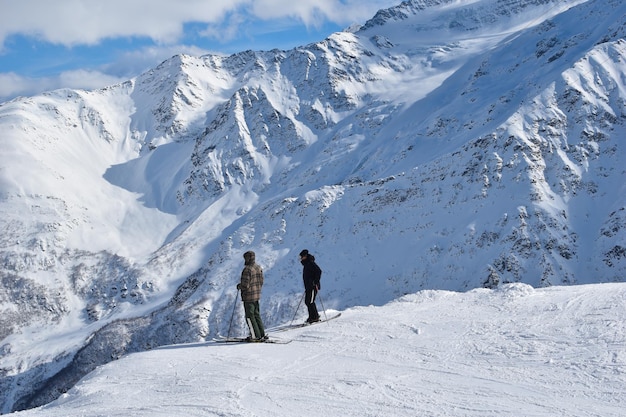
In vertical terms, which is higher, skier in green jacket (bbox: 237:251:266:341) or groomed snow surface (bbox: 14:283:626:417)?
skier in green jacket (bbox: 237:251:266:341)

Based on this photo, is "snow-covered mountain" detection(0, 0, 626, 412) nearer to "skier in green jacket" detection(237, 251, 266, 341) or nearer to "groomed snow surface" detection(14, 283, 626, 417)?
"groomed snow surface" detection(14, 283, 626, 417)

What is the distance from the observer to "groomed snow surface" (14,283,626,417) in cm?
974

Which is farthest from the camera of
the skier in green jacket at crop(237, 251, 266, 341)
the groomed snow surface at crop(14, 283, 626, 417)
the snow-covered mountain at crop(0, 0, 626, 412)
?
the snow-covered mountain at crop(0, 0, 626, 412)

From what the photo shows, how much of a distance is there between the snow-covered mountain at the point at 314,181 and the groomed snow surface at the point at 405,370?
46.6 metres

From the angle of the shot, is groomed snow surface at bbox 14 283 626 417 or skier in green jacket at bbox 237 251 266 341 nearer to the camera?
groomed snow surface at bbox 14 283 626 417

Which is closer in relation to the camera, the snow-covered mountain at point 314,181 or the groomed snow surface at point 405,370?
the groomed snow surface at point 405,370

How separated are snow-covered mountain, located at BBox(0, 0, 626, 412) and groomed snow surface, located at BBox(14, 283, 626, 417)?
46.6m

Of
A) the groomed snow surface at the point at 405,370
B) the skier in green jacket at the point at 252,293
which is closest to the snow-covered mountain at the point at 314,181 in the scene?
the groomed snow surface at the point at 405,370

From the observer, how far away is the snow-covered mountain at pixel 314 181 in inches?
2559

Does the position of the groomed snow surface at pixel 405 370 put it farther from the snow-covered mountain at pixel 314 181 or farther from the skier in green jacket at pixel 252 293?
the snow-covered mountain at pixel 314 181

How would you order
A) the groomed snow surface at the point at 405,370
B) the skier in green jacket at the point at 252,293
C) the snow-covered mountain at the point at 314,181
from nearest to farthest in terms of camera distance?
the groomed snow surface at the point at 405,370, the skier in green jacket at the point at 252,293, the snow-covered mountain at the point at 314,181

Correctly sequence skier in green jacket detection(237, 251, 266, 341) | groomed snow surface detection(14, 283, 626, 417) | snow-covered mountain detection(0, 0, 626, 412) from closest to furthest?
1. groomed snow surface detection(14, 283, 626, 417)
2. skier in green jacket detection(237, 251, 266, 341)
3. snow-covered mountain detection(0, 0, 626, 412)

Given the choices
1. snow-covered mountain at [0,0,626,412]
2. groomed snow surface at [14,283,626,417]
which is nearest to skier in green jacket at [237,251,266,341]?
groomed snow surface at [14,283,626,417]

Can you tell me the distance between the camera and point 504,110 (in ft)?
278
